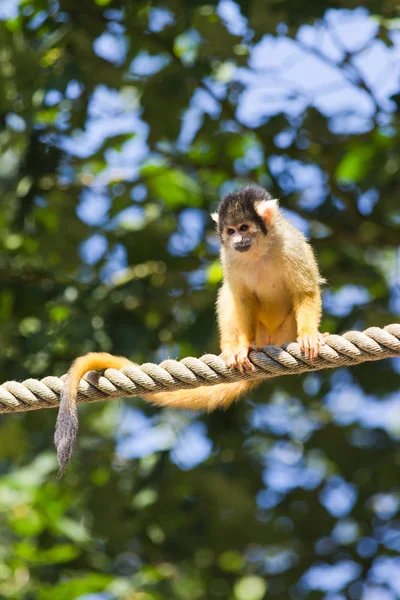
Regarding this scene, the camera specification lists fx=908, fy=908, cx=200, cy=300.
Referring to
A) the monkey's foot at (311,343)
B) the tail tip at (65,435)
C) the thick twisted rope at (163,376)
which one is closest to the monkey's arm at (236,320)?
the monkey's foot at (311,343)

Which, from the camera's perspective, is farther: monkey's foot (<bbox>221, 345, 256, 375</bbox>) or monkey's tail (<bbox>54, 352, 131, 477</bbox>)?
monkey's foot (<bbox>221, 345, 256, 375</bbox>)

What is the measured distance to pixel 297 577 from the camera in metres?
6.35

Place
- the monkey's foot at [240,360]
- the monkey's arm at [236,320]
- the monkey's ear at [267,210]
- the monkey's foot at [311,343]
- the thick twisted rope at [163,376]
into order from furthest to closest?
the monkey's ear at [267,210] → the monkey's arm at [236,320] → the monkey's foot at [240,360] → the monkey's foot at [311,343] → the thick twisted rope at [163,376]

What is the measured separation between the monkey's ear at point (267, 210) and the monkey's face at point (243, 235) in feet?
0.27

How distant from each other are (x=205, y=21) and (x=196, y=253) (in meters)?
1.56

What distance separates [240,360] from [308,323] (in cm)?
37

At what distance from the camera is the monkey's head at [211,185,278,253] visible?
4559mm

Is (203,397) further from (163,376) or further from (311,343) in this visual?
(163,376)

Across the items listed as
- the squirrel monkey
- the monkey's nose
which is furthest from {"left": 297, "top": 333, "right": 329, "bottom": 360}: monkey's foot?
the monkey's nose

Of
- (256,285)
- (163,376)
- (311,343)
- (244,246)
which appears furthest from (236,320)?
(163,376)

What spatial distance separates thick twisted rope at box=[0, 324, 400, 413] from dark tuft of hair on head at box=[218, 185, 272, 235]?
1151mm

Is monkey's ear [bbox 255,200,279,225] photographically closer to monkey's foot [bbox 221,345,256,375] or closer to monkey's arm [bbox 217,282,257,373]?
monkey's arm [bbox 217,282,257,373]

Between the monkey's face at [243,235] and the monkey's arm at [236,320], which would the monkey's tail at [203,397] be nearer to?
the monkey's arm at [236,320]

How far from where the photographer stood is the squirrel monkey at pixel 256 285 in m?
4.39
